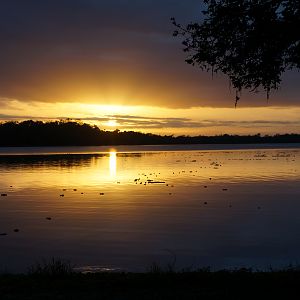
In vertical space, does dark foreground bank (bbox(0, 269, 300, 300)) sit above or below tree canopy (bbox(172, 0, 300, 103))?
below

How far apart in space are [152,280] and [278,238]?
10.9 meters

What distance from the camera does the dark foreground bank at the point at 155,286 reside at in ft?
30.6

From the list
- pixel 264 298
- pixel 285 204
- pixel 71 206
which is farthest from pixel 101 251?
pixel 285 204

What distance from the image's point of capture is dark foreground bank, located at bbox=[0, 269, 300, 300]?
30.6 ft

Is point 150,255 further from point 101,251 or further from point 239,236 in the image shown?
point 239,236

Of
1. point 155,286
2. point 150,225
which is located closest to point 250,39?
point 155,286

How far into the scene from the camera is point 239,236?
2078 centimetres

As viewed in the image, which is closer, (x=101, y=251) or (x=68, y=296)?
(x=68, y=296)

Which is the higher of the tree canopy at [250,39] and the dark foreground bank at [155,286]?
the tree canopy at [250,39]

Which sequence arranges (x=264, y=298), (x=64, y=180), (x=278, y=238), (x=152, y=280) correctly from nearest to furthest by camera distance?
(x=264, y=298), (x=152, y=280), (x=278, y=238), (x=64, y=180)

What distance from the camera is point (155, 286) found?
10.1m

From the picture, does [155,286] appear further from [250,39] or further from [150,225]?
[150,225]

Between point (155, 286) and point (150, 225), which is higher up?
point (155, 286)

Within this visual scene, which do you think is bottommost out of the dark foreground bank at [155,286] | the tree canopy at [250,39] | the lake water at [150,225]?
the lake water at [150,225]
